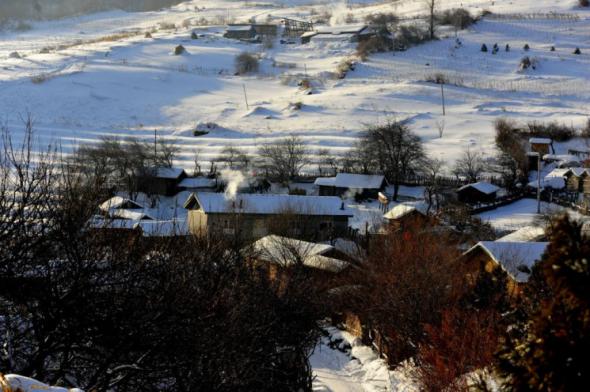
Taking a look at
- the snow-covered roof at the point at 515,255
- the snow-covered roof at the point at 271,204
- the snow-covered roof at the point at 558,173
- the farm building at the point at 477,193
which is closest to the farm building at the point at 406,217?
the snow-covered roof at the point at 271,204

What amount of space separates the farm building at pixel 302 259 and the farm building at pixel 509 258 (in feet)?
11.4

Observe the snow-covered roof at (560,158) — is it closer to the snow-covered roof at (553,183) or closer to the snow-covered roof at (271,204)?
the snow-covered roof at (553,183)

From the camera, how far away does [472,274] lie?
18562 millimetres

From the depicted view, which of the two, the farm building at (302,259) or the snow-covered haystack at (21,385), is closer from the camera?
the snow-covered haystack at (21,385)

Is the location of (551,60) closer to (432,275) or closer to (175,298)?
(432,275)

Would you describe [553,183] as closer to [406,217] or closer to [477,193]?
[477,193]

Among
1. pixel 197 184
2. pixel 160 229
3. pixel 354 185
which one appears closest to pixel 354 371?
pixel 160 229

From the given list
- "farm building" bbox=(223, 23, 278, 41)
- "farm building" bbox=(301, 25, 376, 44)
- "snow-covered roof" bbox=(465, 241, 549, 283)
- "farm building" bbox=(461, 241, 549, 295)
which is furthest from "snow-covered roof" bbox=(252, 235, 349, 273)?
"farm building" bbox=(223, 23, 278, 41)

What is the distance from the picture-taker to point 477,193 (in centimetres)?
3362

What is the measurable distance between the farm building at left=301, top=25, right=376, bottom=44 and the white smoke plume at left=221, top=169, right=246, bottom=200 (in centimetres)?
4147

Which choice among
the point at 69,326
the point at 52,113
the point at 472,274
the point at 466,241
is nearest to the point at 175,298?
the point at 69,326

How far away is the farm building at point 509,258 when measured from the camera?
16.9 meters

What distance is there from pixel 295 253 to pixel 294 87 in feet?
140

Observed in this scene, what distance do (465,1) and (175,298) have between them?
304ft
